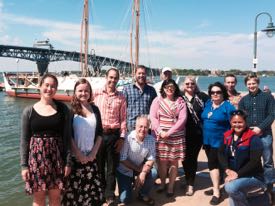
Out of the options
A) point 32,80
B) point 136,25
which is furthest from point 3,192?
point 32,80

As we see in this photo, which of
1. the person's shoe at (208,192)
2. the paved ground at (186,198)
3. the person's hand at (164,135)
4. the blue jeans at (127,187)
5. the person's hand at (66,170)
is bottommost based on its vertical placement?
the paved ground at (186,198)

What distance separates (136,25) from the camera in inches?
1062

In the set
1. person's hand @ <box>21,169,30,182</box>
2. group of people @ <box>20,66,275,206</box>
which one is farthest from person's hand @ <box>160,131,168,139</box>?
person's hand @ <box>21,169,30,182</box>

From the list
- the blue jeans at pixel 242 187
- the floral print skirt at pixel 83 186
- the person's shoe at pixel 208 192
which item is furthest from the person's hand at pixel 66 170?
the person's shoe at pixel 208 192

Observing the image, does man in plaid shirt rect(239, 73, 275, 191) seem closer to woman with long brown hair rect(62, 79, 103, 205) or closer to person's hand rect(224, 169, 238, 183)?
person's hand rect(224, 169, 238, 183)

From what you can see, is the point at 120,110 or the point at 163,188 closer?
the point at 120,110

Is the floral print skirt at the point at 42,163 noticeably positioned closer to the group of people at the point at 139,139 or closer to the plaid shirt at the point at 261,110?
the group of people at the point at 139,139

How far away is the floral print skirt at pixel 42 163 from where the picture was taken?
3.34 metres

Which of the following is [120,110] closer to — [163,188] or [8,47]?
[163,188]

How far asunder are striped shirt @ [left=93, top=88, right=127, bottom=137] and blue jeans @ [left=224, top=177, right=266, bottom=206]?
1639mm

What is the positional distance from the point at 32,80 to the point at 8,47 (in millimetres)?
58310

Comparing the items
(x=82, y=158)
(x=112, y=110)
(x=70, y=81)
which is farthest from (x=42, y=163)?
(x=70, y=81)

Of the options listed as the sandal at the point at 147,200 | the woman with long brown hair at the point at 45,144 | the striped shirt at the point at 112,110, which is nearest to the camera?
the woman with long brown hair at the point at 45,144

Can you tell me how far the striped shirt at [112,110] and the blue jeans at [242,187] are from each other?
164 centimetres
